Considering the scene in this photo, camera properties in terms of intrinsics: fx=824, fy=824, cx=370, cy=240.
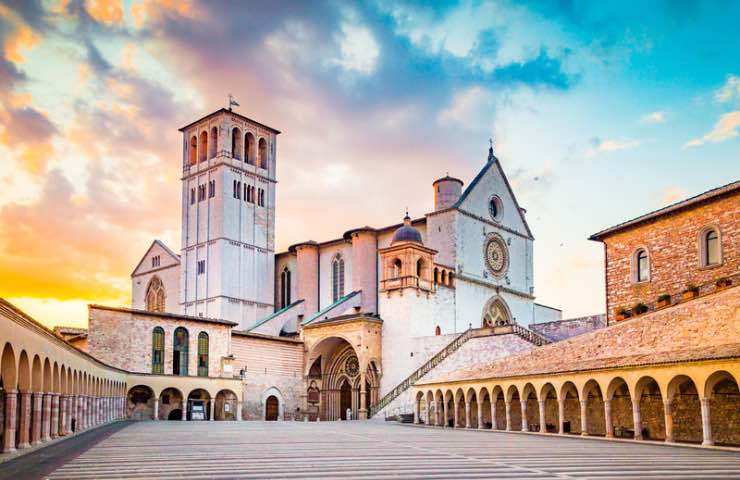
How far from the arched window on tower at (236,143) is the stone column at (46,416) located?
166ft

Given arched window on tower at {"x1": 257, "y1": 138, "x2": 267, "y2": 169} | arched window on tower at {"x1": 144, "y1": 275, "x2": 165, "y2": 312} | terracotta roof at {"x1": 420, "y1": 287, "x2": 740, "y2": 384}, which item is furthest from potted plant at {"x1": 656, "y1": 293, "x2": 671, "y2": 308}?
arched window on tower at {"x1": 144, "y1": 275, "x2": 165, "y2": 312}

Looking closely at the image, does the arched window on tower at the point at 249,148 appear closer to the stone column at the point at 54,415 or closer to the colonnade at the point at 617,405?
the colonnade at the point at 617,405

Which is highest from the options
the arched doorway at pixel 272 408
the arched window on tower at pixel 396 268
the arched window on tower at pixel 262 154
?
the arched window on tower at pixel 262 154

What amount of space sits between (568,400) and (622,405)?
161 inches

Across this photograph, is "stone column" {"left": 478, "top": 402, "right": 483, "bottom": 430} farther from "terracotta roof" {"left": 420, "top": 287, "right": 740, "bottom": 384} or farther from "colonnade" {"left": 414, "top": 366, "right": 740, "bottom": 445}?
"terracotta roof" {"left": 420, "top": 287, "right": 740, "bottom": 384}

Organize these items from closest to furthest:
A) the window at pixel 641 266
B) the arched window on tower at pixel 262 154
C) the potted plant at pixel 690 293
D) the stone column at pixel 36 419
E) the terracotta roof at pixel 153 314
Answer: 1. the stone column at pixel 36 419
2. the potted plant at pixel 690 293
3. the window at pixel 641 266
4. the terracotta roof at pixel 153 314
5. the arched window on tower at pixel 262 154

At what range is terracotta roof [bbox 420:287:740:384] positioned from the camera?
26.5m

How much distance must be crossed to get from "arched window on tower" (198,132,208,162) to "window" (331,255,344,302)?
17107 millimetres

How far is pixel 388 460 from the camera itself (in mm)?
19469

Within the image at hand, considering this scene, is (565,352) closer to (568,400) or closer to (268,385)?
(568,400)

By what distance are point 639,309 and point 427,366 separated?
17.4 m

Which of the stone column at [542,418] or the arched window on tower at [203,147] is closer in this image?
the stone column at [542,418]

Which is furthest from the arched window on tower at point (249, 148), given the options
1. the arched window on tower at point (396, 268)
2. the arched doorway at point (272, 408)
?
the arched doorway at point (272, 408)

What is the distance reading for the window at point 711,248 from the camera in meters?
34.4
